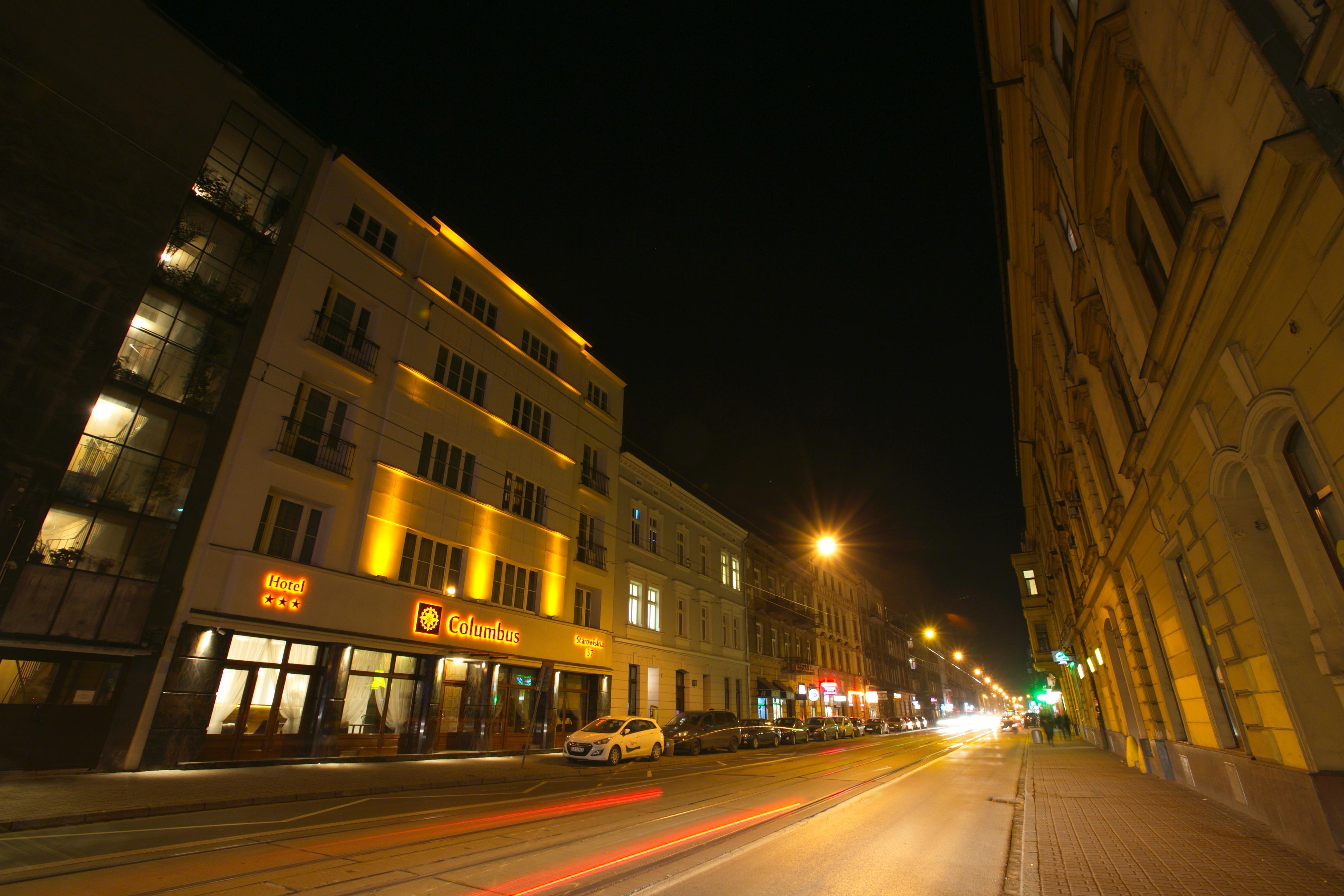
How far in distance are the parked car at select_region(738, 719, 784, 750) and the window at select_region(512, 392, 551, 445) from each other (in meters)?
15.7

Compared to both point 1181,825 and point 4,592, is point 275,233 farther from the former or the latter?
point 1181,825

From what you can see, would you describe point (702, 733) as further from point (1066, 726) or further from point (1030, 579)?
point (1030, 579)

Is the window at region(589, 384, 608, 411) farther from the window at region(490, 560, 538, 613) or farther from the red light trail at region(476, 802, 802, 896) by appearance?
the red light trail at region(476, 802, 802, 896)

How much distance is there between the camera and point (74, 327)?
13492 mm

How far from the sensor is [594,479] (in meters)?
28.8

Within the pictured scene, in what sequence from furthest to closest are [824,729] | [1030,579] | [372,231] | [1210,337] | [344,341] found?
[1030,579], [824,729], [372,231], [344,341], [1210,337]

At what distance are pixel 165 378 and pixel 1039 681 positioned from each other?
188 feet

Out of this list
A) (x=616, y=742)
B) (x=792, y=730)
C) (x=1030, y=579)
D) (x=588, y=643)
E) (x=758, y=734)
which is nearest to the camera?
(x=616, y=742)

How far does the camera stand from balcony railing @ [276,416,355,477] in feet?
55.0

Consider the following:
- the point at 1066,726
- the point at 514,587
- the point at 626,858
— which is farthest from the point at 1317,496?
the point at 1066,726

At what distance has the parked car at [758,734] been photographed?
27.6 metres

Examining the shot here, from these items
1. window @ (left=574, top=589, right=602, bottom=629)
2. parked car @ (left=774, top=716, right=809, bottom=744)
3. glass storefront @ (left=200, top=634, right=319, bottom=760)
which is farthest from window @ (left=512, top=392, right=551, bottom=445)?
parked car @ (left=774, top=716, right=809, bottom=744)

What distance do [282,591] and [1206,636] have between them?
773 inches

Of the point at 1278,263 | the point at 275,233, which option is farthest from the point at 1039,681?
the point at 275,233
